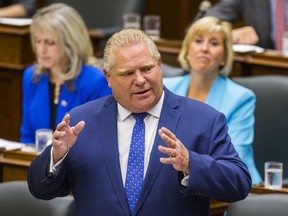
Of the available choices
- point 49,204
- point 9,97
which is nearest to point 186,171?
point 49,204

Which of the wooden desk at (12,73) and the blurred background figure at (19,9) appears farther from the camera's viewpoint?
the blurred background figure at (19,9)

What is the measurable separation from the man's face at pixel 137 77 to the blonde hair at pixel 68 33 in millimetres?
1676

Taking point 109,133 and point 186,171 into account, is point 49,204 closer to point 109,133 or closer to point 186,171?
point 109,133

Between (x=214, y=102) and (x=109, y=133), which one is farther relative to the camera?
(x=214, y=102)

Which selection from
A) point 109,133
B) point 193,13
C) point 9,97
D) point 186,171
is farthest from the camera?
point 193,13

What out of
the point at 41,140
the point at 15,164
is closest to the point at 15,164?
the point at 15,164

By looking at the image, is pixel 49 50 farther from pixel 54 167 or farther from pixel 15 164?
pixel 54 167

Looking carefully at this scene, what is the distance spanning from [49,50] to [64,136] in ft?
5.99

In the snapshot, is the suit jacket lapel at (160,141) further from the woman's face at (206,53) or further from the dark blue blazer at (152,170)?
the woman's face at (206,53)

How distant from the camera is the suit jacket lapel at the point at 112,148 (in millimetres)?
2898

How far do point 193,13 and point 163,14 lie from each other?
9.8 inches

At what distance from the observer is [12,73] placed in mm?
5527

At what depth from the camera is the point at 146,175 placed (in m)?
2.88

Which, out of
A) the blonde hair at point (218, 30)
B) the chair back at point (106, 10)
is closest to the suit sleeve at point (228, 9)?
the chair back at point (106, 10)
